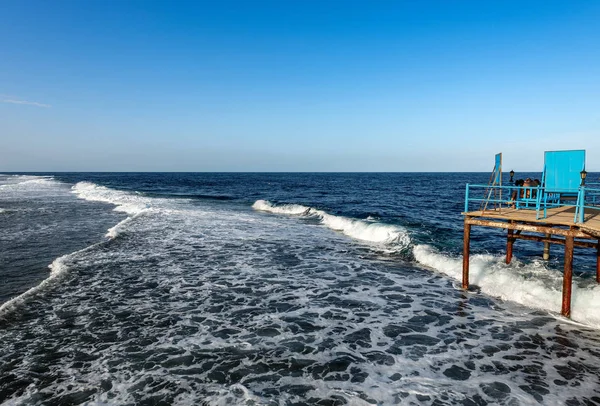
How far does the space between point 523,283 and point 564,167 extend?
4700 mm

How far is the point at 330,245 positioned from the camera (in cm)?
2148

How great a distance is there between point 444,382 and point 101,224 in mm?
25663

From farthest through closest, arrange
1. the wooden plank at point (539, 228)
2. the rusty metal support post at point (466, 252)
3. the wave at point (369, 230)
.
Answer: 1. the wave at point (369, 230)
2. the rusty metal support post at point (466, 252)
3. the wooden plank at point (539, 228)

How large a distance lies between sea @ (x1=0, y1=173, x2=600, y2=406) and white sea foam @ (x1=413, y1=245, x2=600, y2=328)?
7 cm

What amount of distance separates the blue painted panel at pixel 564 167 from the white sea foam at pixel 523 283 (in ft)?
11.8

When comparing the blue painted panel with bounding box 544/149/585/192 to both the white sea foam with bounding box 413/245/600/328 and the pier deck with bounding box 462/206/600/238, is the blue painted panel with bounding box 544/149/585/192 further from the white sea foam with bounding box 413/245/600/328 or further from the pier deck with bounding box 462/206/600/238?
the white sea foam with bounding box 413/245/600/328

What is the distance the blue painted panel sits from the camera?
13.6 metres

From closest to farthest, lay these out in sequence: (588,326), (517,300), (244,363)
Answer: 1. (244,363)
2. (588,326)
3. (517,300)

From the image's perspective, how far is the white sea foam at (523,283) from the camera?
1107 centimetres

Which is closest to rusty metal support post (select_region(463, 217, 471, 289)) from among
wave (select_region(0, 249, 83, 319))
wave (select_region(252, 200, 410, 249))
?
wave (select_region(252, 200, 410, 249))

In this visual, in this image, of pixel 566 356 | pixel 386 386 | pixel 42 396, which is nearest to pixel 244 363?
pixel 386 386

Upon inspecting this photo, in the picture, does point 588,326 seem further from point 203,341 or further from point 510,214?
point 203,341

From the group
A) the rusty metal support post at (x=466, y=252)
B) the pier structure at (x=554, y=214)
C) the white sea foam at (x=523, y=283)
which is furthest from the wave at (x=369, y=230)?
the rusty metal support post at (x=466, y=252)

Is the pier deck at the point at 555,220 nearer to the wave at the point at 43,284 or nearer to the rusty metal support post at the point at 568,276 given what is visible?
the rusty metal support post at the point at 568,276
